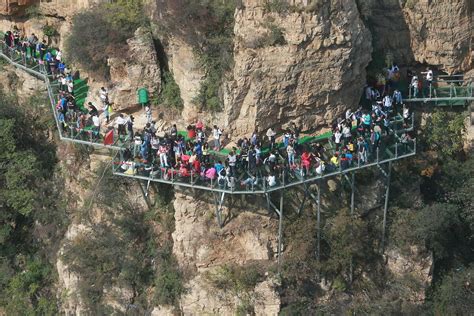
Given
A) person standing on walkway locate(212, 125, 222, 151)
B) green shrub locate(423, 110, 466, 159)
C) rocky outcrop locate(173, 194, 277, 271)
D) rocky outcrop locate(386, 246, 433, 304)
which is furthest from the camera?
green shrub locate(423, 110, 466, 159)

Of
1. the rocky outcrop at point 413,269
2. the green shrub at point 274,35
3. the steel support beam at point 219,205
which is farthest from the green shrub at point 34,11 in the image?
the rocky outcrop at point 413,269

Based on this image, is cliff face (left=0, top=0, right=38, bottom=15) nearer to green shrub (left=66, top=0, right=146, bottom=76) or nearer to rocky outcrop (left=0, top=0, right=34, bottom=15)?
rocky outcrop (left=0, top=0, right=34, bottom=15)

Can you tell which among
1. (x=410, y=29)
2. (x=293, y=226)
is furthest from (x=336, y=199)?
(x=410, y=29)

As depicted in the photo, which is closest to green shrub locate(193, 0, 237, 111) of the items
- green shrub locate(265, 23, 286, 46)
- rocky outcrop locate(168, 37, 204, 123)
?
rocky outcrop locate(168, 37, 204, 123)

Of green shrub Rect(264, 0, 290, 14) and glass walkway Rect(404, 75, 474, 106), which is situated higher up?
green shrub Rect(264, 0, 290, 14)

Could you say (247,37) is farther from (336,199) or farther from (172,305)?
(172,305)
